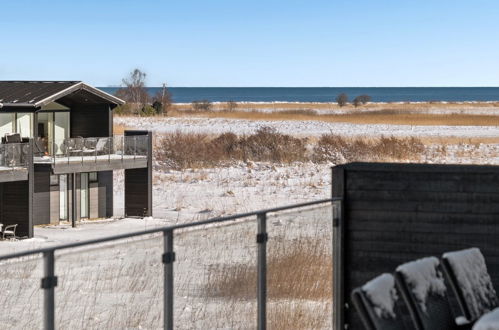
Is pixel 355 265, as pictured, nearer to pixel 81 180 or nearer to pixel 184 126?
pixel 81 180

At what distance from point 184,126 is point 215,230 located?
205ft

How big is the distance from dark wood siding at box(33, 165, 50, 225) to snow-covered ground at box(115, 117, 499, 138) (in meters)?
24.5

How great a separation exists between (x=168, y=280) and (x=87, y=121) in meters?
27.7

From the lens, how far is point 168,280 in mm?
5707

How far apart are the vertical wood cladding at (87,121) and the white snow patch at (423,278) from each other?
28176 millimetres

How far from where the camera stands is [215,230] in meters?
6.15

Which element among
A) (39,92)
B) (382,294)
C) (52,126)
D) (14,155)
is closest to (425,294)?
(382,294)

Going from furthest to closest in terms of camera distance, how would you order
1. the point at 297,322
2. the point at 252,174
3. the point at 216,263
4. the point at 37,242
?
the point at 252,174 < the point at 37,242 < the point at 297,322 < the point at 216,263

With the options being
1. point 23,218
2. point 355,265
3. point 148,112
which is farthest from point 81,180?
point 148,112

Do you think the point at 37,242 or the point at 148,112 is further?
the point at 148,112

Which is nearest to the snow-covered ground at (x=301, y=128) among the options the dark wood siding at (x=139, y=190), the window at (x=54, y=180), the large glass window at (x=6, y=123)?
the dark wood siding at (x=139, y=190)

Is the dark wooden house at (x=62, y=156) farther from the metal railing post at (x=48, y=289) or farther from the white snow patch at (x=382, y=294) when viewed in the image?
the white snow patch at (x=382, y=294)

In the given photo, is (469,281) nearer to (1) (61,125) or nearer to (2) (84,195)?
(2) (84,195)

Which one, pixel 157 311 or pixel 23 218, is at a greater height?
pixel 157 311
